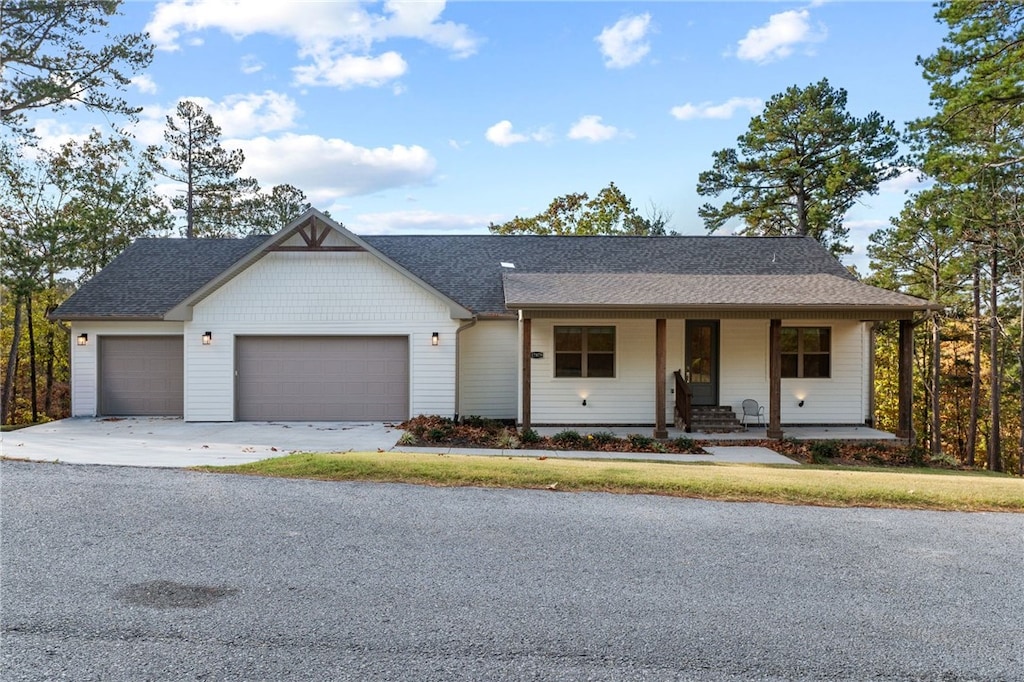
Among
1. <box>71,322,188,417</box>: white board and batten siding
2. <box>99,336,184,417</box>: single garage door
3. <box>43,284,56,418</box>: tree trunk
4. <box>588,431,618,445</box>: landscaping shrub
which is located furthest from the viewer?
<box>43,284,56,418</box>: tree trunk

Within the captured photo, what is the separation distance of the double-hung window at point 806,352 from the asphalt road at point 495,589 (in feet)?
27.5

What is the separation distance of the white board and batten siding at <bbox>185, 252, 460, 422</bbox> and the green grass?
206 inches

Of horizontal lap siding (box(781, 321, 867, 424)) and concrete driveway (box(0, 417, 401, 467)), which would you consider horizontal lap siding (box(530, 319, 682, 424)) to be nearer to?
horizontal lap siding (box(781, 321, 867, 424))

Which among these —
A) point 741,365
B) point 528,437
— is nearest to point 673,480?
point 528,437

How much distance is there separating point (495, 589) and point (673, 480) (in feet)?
13.4

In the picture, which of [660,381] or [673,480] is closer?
[673,480]

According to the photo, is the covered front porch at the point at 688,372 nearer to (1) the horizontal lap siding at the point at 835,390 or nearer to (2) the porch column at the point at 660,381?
(1) the horizontal lap siding at the point at 835,390

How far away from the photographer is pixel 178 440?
12.0 m

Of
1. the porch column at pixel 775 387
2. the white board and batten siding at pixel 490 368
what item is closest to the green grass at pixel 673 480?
the porch column at pixel 775 387

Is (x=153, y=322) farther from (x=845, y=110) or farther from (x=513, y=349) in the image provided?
(x=845, y=110)

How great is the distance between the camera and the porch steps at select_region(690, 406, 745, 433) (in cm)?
1405

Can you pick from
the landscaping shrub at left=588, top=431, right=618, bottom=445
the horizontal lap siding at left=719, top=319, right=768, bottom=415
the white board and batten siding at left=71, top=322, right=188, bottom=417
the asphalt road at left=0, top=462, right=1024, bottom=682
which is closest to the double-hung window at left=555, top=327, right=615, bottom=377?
the landscaping shrub at left=588, top=431, right=618, bottom=445

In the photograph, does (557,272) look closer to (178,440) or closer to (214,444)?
(214,444)

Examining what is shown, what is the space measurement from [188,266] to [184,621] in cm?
1578
